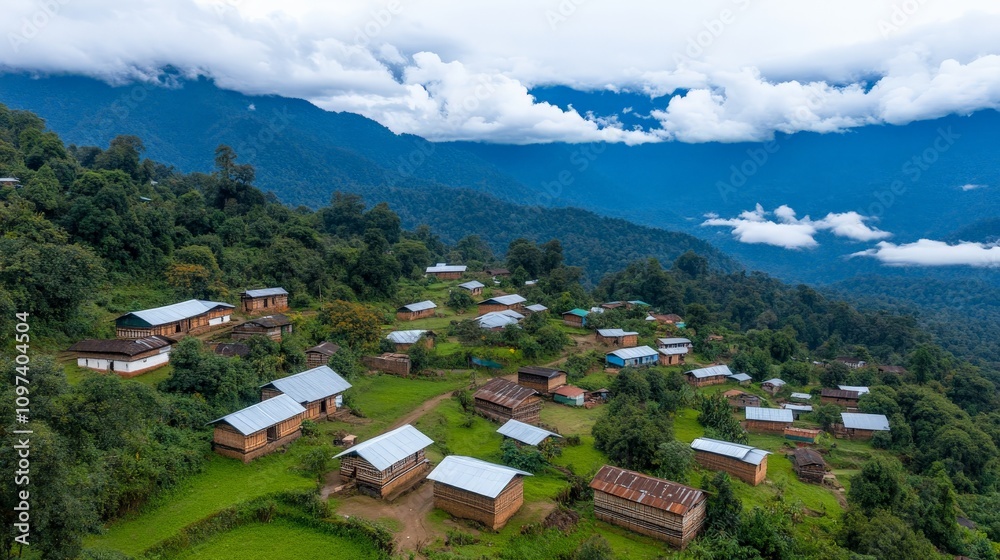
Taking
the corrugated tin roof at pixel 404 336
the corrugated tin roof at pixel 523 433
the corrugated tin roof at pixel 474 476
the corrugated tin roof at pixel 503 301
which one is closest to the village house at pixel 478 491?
the corrugated tin roof at pixel 474 476

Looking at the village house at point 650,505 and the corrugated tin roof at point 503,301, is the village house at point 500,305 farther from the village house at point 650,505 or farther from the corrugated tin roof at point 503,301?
the village house at point 650,505

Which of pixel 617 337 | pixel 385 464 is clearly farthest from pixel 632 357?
pixel 385 464

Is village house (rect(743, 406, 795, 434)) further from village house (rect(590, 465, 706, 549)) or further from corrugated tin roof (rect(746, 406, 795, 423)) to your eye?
village house (rect(590, 465, 706, 549))

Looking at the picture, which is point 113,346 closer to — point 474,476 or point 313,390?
point 313,390

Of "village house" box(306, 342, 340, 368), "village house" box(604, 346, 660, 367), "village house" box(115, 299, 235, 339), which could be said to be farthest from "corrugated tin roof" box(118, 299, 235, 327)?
"village house" box(604, 346, 660, 367)

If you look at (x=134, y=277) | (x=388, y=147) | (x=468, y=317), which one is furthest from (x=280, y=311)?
(x=388, y=147)
